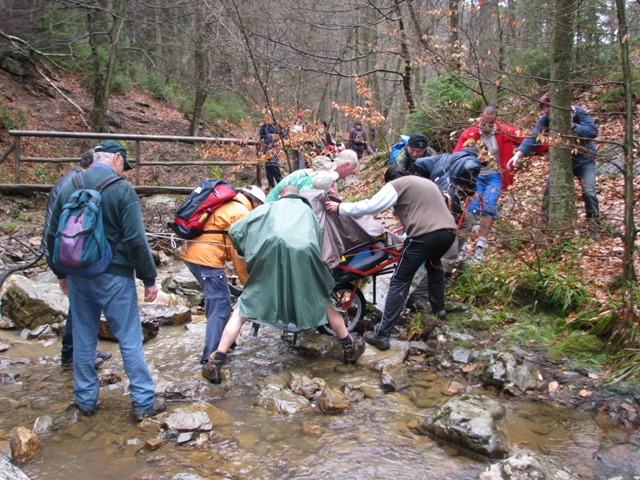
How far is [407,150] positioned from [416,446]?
3.98m

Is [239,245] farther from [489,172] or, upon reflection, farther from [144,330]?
[489,172]

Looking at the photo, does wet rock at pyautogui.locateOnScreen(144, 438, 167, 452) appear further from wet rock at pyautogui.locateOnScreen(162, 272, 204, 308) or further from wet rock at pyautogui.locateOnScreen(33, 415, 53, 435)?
wet rock at pyautogui.locateOnScreen(162, 272, 204, 308)

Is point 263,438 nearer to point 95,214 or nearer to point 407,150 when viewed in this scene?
point 95,214

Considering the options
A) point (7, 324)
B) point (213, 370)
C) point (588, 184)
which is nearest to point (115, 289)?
point (213, 370)

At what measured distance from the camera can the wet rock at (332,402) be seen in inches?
162

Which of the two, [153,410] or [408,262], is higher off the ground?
[408,262]

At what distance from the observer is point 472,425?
11.6ft

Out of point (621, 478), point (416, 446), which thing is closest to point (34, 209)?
point (416, 446)

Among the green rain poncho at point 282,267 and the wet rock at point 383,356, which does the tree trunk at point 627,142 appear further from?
the green rain poncho at point 282,267

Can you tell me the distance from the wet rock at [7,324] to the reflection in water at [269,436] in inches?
55.7

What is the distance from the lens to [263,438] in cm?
372

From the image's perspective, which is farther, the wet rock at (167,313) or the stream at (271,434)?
the wet rock at (167,313)

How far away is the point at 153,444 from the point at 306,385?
141 centimetres

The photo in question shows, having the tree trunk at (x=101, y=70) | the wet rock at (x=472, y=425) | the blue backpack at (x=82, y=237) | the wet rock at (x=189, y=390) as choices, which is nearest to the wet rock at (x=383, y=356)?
the wet rock at (x=472, y=425)
